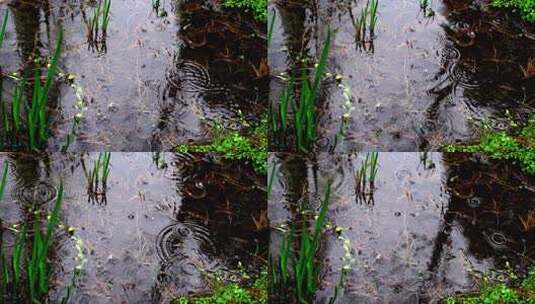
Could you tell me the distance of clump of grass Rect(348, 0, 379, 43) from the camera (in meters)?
6.43

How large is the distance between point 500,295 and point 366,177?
2.77ft

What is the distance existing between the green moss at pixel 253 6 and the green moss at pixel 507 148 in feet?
3.98

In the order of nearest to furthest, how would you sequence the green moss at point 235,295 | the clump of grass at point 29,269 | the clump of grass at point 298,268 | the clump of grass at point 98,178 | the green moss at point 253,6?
the clump of grass at point 29,269, the clump of grass at point 298,268, the green moss at point 235,295, the clump of grass at point 98,178, the green moss at point 253,6

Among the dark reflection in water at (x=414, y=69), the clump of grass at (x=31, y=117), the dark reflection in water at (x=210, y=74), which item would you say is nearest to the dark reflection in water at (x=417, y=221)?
the dark reflection in water at (x=414, y=69)

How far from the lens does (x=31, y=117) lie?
579 cm

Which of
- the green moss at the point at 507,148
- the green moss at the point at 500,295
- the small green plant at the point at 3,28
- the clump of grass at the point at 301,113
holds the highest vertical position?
the small green plant at the point at 3,28

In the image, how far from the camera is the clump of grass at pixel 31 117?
18.8 ft

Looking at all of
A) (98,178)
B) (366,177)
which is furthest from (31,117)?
(366,177)

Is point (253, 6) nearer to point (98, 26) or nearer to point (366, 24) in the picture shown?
point (366, 24)

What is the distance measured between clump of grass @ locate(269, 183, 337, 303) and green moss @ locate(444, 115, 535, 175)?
856 mm

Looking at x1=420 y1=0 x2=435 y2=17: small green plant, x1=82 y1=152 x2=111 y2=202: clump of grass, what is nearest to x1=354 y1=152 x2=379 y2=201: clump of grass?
x1=420 y1=0 x2=435 y2=17: small green plant

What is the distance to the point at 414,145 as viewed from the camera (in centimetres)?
600

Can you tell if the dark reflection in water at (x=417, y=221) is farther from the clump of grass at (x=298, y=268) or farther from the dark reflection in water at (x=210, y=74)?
the dark reflection in water at (x=210, y=74)

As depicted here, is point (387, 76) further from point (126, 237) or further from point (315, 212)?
point (126, 237)
